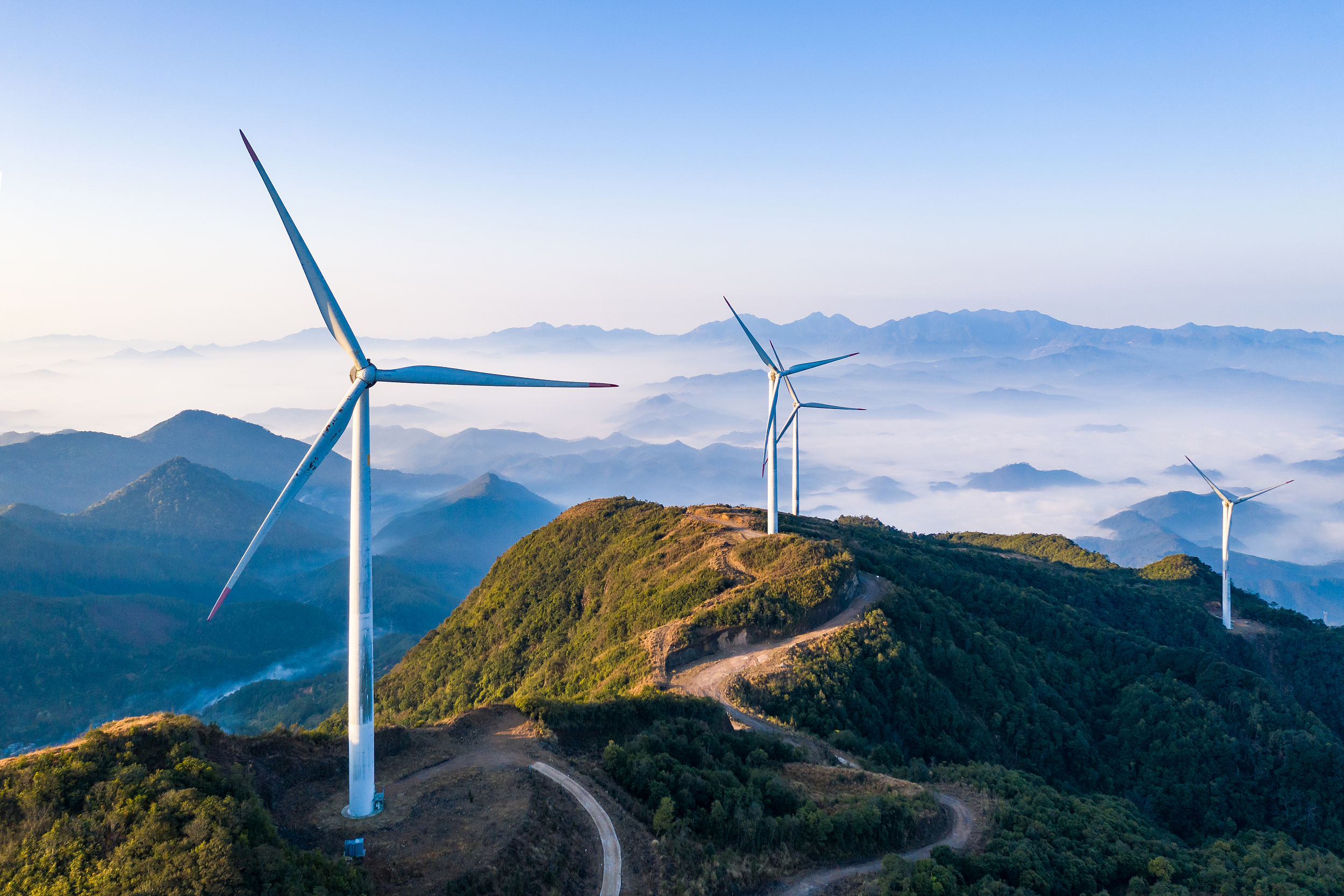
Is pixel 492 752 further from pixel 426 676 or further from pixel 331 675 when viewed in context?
pixel 331 675

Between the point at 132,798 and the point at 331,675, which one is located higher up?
the point at 132,798

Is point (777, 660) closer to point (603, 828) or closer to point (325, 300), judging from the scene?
point (603, 828)

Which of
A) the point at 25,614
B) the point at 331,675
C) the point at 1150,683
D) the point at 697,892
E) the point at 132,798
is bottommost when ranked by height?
the point at 331,675

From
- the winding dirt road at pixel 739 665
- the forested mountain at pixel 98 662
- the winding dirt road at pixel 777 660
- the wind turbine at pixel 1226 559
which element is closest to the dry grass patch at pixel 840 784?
the winding dirt road at pixel 777 660

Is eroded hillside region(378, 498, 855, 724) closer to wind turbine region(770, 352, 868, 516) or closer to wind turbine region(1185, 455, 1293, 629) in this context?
wind turbine region(770, 352, 868, 516)

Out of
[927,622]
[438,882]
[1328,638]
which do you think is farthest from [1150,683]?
[438,882]

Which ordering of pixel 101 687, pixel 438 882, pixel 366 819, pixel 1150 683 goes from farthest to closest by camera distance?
pixel 101 687 < pixel 1150 683 < pixel 366 819 < pixel 438 882

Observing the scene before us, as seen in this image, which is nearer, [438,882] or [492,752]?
[438,882]

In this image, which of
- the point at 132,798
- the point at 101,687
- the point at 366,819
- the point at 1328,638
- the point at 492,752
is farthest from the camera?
the point at 101,687
